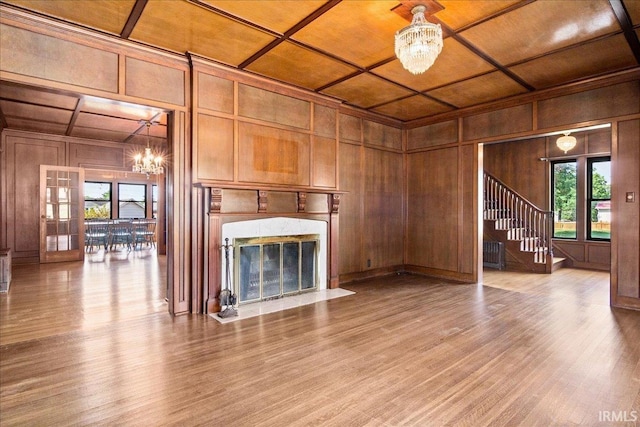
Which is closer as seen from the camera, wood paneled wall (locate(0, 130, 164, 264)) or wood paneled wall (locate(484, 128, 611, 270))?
Answer: wood paneled wall (locate(484, 128, 611, 270))

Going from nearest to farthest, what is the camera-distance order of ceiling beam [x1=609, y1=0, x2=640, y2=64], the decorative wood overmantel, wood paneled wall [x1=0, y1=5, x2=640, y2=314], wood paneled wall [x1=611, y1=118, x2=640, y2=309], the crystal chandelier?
1. the crystal chandelier
2. ceiling beam [x1=609, y1=0, x2=640, y2=64]
3. wood paneled wall [x1=0, y1=5, x2=640, y2=314]
4. the decorative wood overmantel
5. wood paneled wall [x1=611, y1=118, x2=640, y2=309]

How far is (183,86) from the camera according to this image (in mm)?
4246

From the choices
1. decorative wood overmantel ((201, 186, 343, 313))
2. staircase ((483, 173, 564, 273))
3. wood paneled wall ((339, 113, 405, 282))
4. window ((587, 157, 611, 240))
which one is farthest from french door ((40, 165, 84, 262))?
window ((587, 157, 611, 240))

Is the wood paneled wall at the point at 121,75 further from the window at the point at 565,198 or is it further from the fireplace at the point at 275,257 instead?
the window at the point at 565,198

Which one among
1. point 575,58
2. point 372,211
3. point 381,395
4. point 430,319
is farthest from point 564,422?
point 372,211

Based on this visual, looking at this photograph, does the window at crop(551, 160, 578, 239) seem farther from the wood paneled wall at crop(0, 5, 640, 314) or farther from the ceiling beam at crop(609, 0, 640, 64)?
the ceiling beam at crop(609, 0, 640, 64)

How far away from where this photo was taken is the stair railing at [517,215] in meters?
7.66

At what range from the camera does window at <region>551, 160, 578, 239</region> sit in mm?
8203

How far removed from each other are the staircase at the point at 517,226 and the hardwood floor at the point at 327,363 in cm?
263

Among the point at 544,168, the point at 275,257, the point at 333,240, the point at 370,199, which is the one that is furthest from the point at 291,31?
the point at 544,168

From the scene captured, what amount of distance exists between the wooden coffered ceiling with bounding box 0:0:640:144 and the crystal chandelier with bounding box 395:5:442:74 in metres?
0.24

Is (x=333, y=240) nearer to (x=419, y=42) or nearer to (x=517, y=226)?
(x=419, y=42)

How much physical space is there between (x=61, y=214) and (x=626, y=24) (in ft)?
35.6

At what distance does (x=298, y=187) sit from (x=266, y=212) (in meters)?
0.66
